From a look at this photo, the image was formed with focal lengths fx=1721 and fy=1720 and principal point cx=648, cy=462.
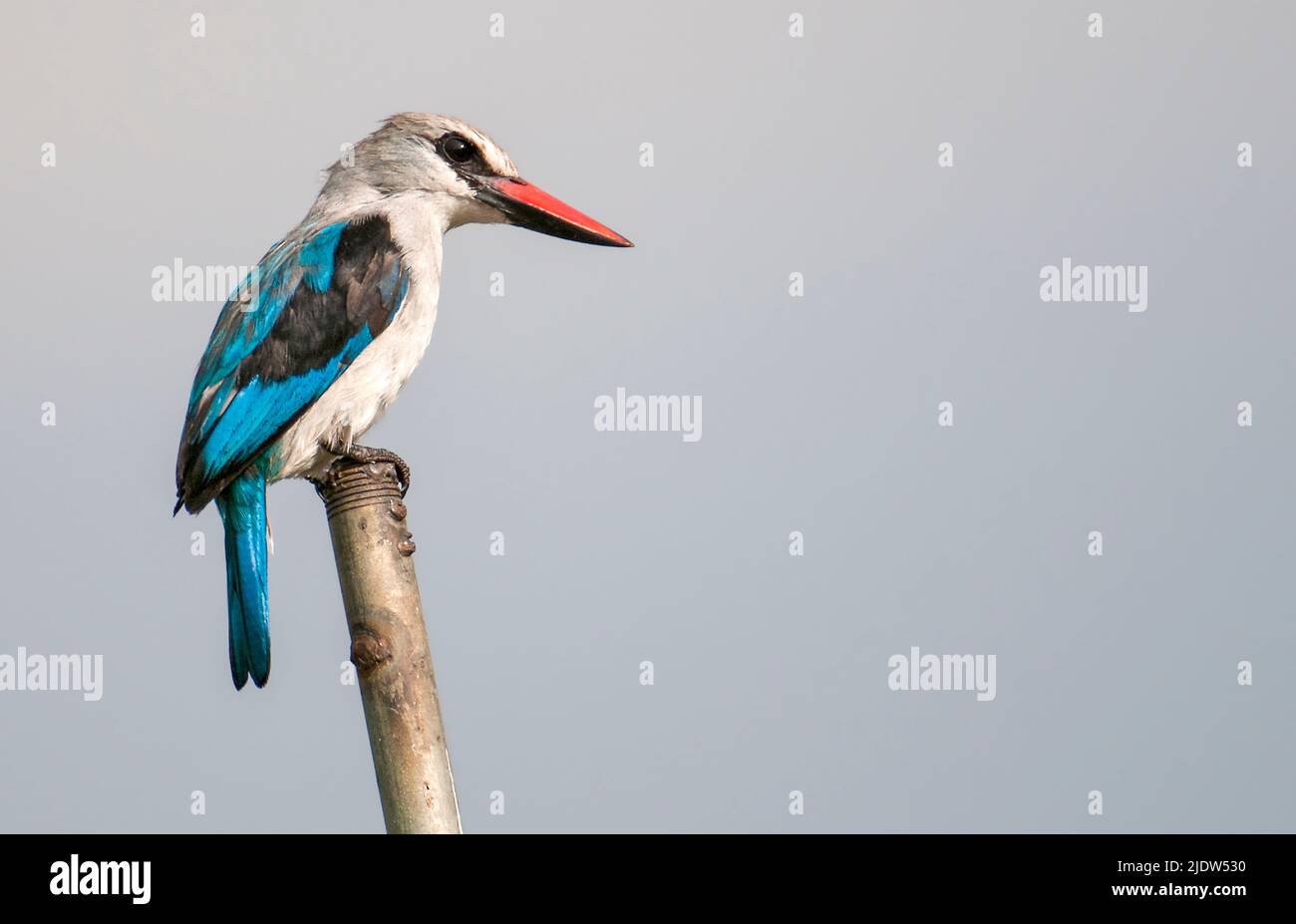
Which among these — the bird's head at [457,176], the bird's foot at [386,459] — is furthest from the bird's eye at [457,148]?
the bird's foot at [386,459]

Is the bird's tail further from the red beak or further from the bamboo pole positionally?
the red beak

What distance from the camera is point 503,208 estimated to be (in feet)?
22.5

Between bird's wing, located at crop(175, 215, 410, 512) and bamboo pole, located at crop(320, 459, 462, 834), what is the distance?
3.58ft

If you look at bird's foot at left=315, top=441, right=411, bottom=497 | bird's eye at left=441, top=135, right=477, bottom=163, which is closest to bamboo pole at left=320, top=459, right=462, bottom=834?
bird's foot at left=315, top=441, right=411, bottom=497

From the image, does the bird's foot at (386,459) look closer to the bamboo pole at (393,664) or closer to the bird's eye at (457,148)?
the bamboo pole at (393,664)

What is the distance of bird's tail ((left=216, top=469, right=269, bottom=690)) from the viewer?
18.2ft

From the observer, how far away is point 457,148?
6.82 metres

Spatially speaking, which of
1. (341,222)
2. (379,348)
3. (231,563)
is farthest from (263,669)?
(341,222)

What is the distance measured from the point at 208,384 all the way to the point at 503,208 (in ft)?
4.69

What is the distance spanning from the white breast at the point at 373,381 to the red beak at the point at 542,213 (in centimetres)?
47

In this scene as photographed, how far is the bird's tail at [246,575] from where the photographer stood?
218 inches
